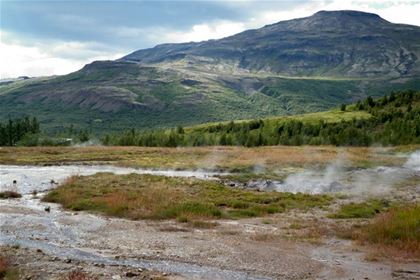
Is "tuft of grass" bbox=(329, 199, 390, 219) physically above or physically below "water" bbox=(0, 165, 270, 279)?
below

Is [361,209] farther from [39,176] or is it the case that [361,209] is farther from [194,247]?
[39,176]

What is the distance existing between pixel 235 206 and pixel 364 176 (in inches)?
1157

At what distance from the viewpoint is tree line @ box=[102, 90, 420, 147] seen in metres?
126

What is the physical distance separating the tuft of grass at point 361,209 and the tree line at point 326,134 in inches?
2958

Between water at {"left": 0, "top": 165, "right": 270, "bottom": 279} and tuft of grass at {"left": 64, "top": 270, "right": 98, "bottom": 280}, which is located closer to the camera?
tuft of grass at {"left": 64, "top": 270, "right": 98, "bottom": 280}

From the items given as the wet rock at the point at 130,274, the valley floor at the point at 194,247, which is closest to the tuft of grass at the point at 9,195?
the valley floor at the point at 194,247

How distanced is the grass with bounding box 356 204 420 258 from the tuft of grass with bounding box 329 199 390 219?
472 centimetres

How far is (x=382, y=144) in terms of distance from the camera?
400ft

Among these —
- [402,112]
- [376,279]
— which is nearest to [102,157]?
[376,279]

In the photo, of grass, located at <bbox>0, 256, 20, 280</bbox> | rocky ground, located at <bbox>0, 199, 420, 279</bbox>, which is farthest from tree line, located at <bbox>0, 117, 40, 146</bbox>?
grass, located at <bbox>0, 256, 20, 280</bbox>

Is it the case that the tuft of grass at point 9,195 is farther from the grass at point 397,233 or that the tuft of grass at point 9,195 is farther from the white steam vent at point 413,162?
the white steam vent at point 413,162

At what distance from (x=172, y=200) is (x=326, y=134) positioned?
328ft

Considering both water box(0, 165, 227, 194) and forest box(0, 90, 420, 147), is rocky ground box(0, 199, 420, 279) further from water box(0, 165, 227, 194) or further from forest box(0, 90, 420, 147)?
forest box(0, 90, 420, 147)

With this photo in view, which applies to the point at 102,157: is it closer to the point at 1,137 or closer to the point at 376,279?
the point at 1,137
